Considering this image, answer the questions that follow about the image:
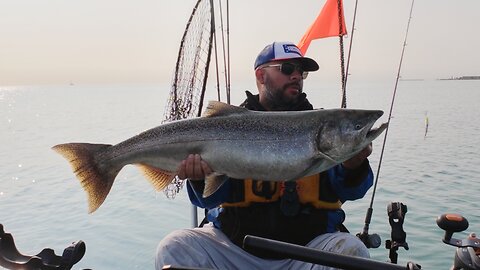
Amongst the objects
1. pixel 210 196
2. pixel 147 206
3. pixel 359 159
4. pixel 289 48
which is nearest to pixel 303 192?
pixel 359 159

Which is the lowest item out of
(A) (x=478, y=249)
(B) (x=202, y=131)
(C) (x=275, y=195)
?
(A) (x=478, y=249)

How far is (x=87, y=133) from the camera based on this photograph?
26.6 metres

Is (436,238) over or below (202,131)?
below

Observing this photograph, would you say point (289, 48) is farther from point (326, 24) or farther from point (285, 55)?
point (326, 24)

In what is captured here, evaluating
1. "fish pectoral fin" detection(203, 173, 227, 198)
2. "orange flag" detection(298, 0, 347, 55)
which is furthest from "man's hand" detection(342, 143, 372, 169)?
"orange flag" detection(298, 0, 347, 55)

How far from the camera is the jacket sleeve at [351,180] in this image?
137 inches

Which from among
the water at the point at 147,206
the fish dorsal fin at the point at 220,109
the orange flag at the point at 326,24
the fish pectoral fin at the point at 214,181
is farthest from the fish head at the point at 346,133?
the water at the point at 147,206

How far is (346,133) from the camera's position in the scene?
2988 millimetres

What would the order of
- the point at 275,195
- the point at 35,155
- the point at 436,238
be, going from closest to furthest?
the point at 275,195 → the point at 436,238 → the point at 35,155

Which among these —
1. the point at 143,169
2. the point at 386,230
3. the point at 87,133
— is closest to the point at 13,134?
the point at 87,133

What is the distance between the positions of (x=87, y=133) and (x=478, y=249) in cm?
2575

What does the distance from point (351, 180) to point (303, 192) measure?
0.42m

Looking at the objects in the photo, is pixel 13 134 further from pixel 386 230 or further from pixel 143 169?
pixel 143 169

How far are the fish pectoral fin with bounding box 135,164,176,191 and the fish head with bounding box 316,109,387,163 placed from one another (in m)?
1.21
